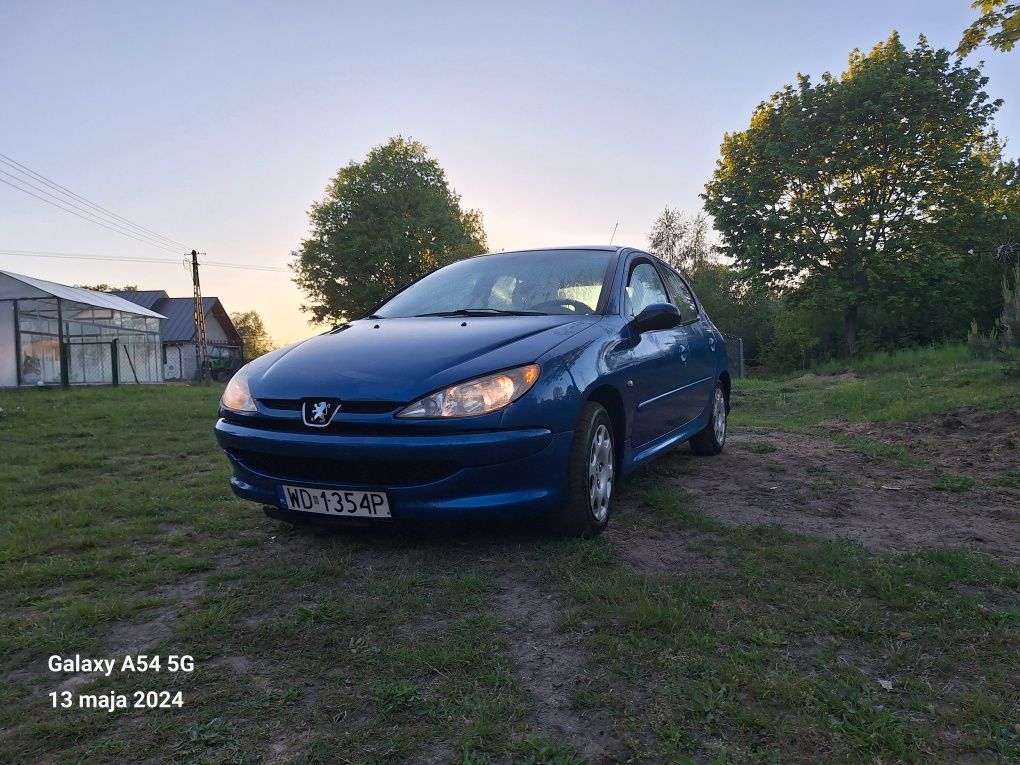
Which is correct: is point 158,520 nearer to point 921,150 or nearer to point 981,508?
point 981,508

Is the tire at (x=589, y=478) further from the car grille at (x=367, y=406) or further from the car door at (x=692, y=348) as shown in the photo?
the car door at (x=692, y=348)

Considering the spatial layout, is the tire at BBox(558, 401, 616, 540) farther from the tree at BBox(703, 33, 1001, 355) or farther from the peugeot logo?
the tree at BBox(703, 33, 1001, 355)

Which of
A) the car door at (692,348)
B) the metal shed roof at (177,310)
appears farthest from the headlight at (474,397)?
the metal shed roof at (177,310)

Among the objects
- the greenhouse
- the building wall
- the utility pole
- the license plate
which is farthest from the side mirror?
the utility pole

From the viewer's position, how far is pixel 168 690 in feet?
6.56

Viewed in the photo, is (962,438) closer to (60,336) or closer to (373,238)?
(60,336)

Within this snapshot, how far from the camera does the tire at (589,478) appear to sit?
315cm

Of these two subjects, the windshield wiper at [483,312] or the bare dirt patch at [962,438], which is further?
the bare dirt patch at [962,438]

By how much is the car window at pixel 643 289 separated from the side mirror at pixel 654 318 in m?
0.10

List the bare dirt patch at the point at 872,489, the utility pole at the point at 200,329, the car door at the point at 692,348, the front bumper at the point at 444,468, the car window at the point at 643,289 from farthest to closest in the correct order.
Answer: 1. the utility pole at the point at 200,329
2. the car door at the point at 692,348
3. the car window at the point at 643,289
4. the bare dirt patch at the point at 872,489
5. the front bumper at the point at 444,468

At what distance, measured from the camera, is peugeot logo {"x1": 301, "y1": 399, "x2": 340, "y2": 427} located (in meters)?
2.99

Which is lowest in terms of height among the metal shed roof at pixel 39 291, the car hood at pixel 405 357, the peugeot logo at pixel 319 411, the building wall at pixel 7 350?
the peugeot logo at pixel 319 411

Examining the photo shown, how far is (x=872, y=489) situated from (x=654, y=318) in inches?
77.8

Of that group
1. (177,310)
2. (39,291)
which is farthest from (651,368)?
→ (177,310)
